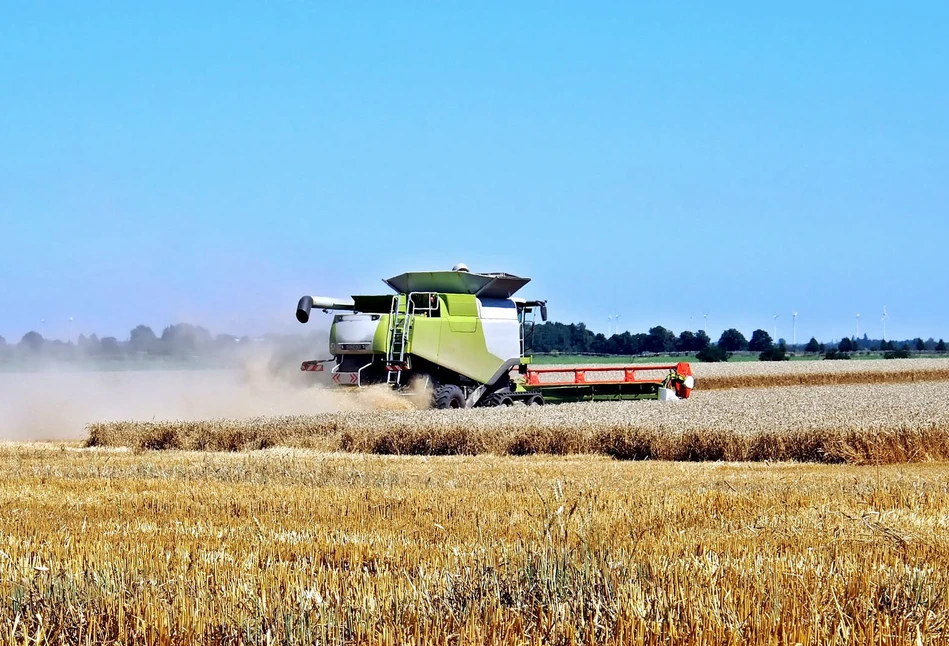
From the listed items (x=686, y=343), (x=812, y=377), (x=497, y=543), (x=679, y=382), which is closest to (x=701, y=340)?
(x=686, y=343)

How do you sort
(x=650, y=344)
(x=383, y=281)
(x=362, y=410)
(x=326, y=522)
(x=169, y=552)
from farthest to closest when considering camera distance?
(x=650, y=344), (x=383, y=281), (x=362, y=410), (x=326, y=522), (x=169, y=552)

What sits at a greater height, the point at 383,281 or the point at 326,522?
the point at 383,281

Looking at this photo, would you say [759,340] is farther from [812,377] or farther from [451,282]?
[451,282]

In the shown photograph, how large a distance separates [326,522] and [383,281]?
1637 cm

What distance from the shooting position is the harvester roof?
79.2ft

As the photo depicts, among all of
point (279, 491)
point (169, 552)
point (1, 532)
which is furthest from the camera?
point (279, 491)

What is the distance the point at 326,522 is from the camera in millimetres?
8547

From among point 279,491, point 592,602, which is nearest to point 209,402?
point 279,491

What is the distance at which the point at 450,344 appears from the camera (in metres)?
23.9

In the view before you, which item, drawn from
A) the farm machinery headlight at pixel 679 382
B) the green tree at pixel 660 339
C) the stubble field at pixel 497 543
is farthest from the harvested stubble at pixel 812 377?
the green tree at pixel 660 339

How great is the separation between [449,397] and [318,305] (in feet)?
11.1

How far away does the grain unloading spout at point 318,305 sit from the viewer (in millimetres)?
23297

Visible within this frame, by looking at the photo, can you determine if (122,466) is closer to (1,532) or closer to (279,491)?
(279,491)

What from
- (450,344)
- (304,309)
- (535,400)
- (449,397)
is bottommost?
(535,400)
